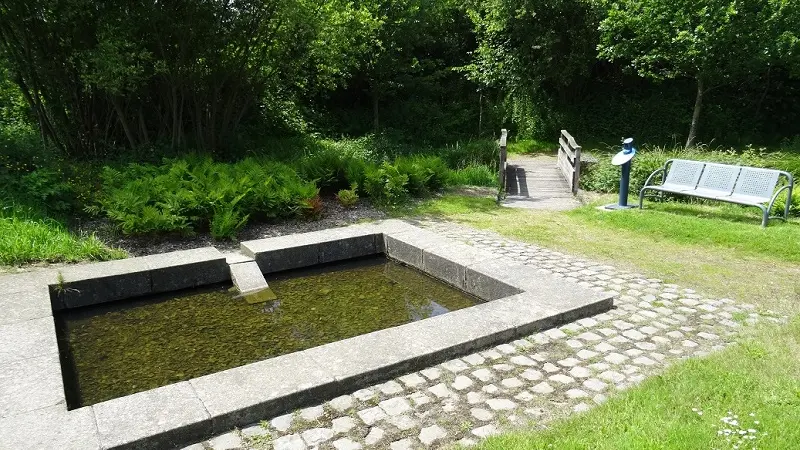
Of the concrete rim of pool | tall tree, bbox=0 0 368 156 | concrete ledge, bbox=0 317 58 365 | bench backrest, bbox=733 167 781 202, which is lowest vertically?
the concrete rim of pool

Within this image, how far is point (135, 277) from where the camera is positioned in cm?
566

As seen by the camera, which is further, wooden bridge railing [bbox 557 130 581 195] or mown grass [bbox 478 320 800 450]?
wooden bridge railing [bbox 557 130 581 195]

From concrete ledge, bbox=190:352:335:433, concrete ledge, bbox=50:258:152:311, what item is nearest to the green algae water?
concrete ledge, bbox=50:258:152:311

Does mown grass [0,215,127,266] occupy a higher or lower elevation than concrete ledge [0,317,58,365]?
higher

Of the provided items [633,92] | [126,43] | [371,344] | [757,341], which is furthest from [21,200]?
[633,92]

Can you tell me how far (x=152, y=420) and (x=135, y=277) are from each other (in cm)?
305

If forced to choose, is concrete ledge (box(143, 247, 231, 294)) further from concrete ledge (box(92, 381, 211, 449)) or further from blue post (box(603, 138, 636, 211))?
blue post (box(603, 138, 636, 211))

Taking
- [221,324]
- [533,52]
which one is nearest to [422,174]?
[221,324]

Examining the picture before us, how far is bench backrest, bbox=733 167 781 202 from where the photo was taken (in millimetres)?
7625

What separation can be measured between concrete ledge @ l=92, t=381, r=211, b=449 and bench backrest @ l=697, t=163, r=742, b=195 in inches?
308

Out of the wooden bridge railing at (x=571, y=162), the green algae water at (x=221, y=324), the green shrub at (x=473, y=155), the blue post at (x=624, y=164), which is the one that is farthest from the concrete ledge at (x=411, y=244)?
the green shrub at (x=473, y=155)

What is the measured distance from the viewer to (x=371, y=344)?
12.7 feet

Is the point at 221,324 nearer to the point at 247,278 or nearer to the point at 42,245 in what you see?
Result: the point at 247,278

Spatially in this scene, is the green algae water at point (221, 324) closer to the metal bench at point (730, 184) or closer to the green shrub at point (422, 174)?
the green shrub at point (422, 174)
